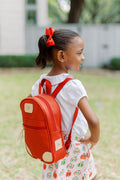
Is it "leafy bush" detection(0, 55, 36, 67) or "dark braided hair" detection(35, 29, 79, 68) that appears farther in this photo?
"leafy bush" detection(0, 55, 36, 67)

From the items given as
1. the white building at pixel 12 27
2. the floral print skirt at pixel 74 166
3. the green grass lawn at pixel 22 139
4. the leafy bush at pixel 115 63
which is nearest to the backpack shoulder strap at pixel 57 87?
the floral print skirt at pixel 74 166

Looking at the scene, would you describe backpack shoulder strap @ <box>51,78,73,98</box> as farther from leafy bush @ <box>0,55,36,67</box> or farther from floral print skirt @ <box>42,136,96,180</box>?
leafy bush @ <box>0,55,36,67</box>

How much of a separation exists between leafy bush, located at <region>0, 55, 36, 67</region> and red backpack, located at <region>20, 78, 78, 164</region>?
1046 cm

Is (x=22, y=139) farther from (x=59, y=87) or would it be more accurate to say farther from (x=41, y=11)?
(x=41, y=11)

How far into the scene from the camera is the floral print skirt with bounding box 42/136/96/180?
173 centimetres

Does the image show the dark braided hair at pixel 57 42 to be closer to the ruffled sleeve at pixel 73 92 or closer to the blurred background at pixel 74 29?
the ruffled sleeve at pixel 73 92

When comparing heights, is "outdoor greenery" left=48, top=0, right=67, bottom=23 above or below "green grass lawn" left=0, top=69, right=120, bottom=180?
above

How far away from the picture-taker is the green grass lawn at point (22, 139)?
9.37ft

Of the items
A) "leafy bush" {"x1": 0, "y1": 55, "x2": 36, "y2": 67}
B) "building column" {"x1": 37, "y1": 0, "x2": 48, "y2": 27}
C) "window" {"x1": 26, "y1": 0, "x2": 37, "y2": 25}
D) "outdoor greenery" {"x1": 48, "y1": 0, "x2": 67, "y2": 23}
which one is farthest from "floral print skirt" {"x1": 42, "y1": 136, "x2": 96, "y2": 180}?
"outdoor greenery" {"x1": 48, "y1": 0, "x2": 67, "y2": 23}

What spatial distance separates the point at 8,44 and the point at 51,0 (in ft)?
44.6

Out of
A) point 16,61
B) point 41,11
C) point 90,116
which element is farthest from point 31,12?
point 90,116

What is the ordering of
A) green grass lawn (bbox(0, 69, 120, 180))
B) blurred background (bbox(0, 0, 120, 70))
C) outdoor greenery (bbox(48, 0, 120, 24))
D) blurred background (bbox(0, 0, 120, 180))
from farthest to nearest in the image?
outdoor greenery (bbox(48, 0, 120, 24))
blurred background (bbox(0, 0, 120, 70))
blurred background (bbox(0, 0, 120, 180))
green grass lawn (bbox(0, 69, 120, 180))

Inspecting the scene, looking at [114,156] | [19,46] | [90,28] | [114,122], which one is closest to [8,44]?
[19,46]

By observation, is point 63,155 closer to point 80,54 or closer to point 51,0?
point 80,54
